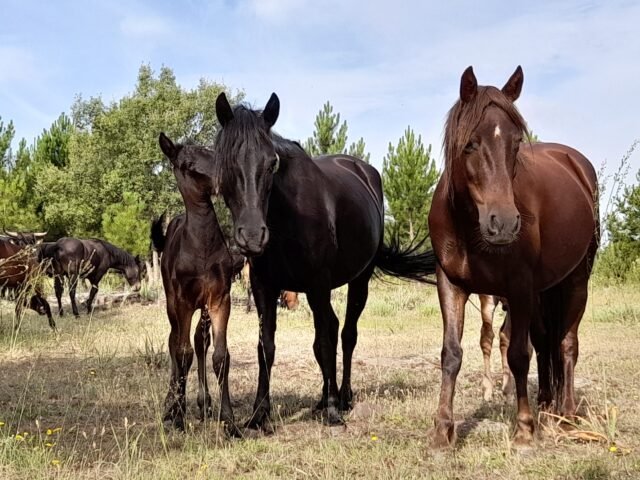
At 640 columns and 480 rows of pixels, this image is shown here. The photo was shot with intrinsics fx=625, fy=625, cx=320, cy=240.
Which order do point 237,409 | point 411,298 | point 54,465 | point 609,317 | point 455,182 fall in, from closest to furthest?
point 54,465
point 455,182
point 237,409
point 609,317
point 411,298

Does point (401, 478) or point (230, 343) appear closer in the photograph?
point (401, 478)

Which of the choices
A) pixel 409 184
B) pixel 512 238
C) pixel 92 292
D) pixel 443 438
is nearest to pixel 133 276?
pixel 92 292

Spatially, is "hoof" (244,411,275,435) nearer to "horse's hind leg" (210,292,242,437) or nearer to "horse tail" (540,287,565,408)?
"horse's hind leg" (210,292,242,437)

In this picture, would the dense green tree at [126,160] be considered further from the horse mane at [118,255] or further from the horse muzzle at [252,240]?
the horse muzzle at [252,240]

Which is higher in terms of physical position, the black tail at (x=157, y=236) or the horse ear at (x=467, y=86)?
the horse ear at (x=467, y=86)

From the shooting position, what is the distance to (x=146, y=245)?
110 ft

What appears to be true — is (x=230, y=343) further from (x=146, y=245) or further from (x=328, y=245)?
(x=146, y=245)

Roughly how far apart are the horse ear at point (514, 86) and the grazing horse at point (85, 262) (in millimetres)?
12567

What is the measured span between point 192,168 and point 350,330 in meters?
2.38

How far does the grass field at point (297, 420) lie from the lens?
135 inches

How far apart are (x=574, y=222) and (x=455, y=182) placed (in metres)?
1.34

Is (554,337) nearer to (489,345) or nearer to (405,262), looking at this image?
(489,345)

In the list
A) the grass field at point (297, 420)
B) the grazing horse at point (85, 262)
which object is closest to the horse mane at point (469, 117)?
the grass field at point (297, 420)

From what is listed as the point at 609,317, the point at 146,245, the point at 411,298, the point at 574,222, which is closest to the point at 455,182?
the point at 574,222
